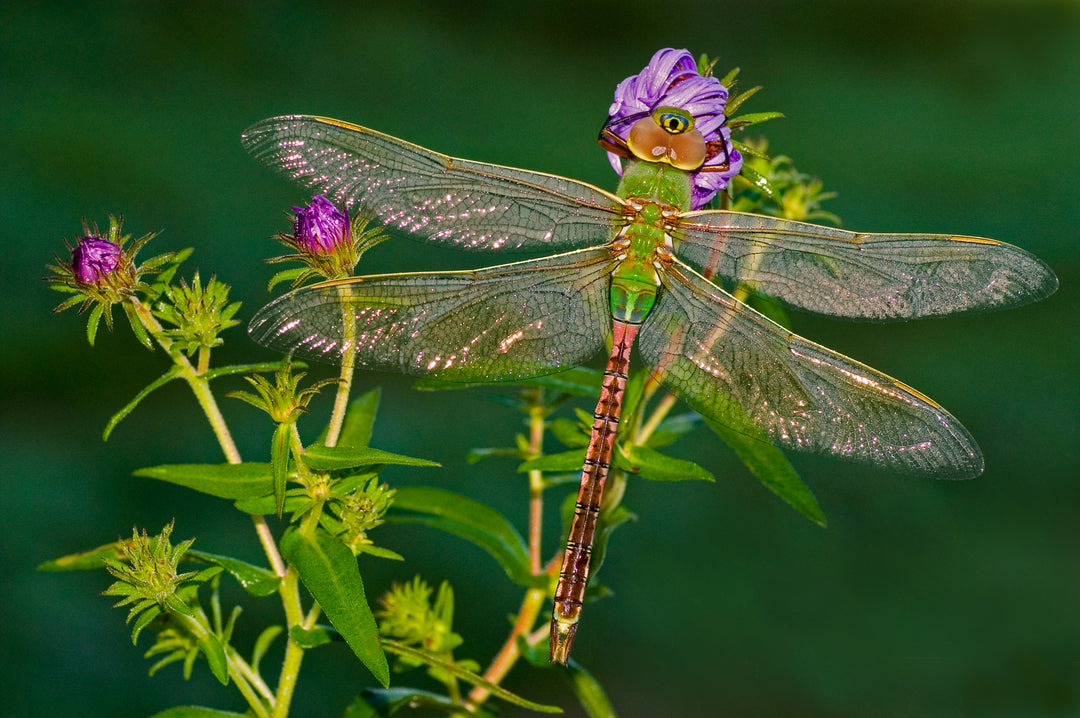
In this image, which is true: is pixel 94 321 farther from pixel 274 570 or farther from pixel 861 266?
pixel 861 266

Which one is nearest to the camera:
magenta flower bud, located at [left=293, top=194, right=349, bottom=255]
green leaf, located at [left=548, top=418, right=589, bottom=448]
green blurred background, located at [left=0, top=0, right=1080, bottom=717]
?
magenta flower bud, located at [left=293, top=194, right=349, bottom=255]

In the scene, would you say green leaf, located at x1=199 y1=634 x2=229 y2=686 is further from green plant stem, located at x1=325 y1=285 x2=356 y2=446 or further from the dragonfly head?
the dragonfly head

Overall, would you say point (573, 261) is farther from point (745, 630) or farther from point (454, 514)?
point (745, 630)

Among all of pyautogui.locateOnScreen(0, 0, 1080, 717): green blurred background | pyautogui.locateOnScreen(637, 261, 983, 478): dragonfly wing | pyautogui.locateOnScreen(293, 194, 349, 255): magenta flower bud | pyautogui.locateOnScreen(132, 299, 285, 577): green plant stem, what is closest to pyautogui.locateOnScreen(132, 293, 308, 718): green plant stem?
pyautogui.locateOnScreen(132, 299, 285, 577): green plant stem

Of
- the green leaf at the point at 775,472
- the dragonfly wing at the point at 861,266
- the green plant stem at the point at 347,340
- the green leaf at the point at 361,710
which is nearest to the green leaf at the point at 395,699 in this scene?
the green leaf at the point at 361,710

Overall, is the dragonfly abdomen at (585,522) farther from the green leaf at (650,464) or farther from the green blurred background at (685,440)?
the green blurred background at (685,440)

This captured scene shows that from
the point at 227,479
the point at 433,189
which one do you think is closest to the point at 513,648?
the point at 227,479

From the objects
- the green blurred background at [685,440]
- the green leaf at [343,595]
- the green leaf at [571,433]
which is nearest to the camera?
the green leaf at [343,595]
